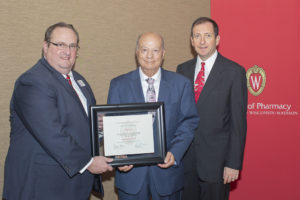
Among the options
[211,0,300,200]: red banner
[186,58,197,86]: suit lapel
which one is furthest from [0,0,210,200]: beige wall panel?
[186,58,197,86]: suit lapel

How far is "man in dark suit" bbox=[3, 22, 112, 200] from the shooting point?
75.8 inches

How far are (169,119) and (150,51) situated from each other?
579 millimetres

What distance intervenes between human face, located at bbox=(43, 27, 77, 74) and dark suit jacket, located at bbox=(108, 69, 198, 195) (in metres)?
0.43

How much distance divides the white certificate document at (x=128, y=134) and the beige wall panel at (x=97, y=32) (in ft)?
4.79

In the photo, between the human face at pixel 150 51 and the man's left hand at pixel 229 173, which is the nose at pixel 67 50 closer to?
the human face at pixel 150 51

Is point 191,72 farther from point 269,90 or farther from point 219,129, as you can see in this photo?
point 269,90

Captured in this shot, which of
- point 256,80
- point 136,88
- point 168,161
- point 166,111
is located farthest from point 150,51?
point 256,80

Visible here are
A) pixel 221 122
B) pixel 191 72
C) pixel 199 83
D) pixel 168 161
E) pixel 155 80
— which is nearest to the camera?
pixel 168 161

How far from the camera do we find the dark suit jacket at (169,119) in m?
2.17

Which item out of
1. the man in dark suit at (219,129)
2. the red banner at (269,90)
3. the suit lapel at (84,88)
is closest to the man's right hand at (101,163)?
the suit lapel at (84,88)

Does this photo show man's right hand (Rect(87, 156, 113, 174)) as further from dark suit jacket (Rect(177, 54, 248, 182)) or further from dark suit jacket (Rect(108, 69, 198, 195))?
dark suit jacket (Rect(177, 54, 248, 182))

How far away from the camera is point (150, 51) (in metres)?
2.26

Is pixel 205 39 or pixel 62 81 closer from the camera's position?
pixel 62 81

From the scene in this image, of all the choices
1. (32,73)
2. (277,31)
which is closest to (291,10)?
(277,31)
